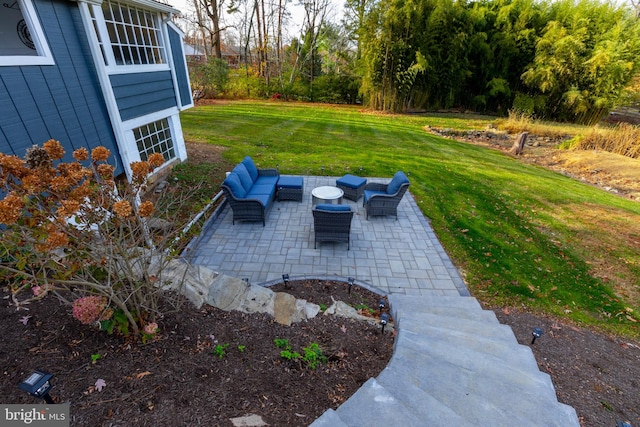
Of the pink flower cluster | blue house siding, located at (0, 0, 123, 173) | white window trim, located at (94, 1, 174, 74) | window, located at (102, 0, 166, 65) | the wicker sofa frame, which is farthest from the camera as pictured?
the wicker sofa frame

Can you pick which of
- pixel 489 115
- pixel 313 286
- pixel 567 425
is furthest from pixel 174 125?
pixel 489 115

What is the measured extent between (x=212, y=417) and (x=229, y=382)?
32 centimetres

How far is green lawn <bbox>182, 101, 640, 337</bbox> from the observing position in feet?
15.2

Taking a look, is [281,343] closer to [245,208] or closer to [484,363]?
[484,363]

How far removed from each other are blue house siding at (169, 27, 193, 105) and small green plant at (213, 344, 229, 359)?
7.84 metres

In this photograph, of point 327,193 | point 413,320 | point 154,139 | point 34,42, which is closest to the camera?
point 413,320

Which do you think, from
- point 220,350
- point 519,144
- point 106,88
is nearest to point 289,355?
point 220,350

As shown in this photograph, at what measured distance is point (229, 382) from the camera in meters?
2.30

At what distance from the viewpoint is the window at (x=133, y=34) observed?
18.9 feet

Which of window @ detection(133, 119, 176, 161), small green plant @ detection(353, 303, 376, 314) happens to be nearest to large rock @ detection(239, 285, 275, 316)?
small green plant @ detection(353, 303, 376, 314)

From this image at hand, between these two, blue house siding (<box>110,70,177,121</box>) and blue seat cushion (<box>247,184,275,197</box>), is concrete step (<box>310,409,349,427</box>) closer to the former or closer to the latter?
blue seat cushion (<box>247,184,275,197</box>)
